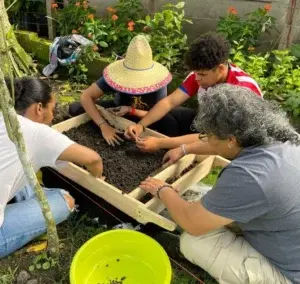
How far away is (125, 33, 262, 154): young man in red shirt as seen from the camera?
2.53 metres

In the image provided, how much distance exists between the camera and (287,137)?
1.83 m

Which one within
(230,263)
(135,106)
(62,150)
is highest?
(62,150)

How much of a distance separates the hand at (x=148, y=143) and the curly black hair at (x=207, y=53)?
61 centimetres

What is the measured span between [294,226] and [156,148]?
1.27 metres

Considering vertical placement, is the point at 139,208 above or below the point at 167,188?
below

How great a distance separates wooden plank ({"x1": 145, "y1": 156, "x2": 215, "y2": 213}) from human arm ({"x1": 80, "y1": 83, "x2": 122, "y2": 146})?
0.77 meters

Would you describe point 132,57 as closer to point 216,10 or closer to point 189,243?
point 189,243

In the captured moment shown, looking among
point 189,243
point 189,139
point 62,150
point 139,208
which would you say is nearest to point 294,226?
point 189,243

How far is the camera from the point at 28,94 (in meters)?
2.26

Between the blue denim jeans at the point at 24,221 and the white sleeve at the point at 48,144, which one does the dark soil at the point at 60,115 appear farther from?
the white sleeve at the point at 48,144

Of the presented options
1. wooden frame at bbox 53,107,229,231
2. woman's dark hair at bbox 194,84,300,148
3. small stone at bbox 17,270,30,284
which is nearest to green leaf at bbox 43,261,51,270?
small stone at bbox 17,270,30,284

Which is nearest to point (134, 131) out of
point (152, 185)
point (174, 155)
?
point (174, 155)

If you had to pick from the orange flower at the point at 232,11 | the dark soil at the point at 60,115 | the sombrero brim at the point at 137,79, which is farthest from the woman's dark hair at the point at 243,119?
the orange flower at the point at 232,11

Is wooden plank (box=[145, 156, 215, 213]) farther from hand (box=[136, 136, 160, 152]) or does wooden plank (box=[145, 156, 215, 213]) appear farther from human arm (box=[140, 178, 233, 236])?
hand (box=[136, 136, 160, 152])
